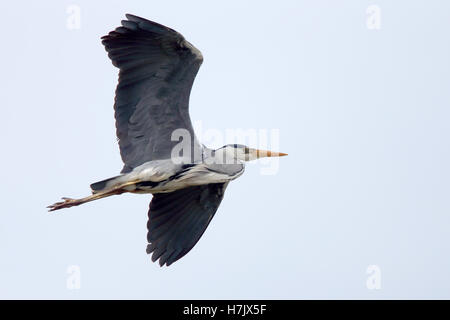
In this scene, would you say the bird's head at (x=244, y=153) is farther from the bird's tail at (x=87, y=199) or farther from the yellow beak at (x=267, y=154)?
the bird's tail at (x=87, y=199)

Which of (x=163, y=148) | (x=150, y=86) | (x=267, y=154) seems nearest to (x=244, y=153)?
(x=267, y=154)

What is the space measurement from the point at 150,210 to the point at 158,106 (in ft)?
3.99

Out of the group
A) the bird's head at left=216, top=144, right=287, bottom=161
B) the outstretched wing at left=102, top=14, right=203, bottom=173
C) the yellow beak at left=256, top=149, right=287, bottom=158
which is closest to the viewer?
the outstretched wing at left=102, top=14, right=203, bottom=173

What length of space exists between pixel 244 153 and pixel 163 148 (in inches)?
35.5

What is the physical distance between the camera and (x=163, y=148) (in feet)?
38.1

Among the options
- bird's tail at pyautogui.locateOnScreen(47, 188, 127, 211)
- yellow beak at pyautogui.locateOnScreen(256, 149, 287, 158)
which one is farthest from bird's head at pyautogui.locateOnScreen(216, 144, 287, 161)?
bird's tail at pyautogui.locateOnScreen(47, 188, 127, 211)

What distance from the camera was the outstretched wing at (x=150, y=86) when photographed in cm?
1119

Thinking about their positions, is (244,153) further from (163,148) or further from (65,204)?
(65,204)

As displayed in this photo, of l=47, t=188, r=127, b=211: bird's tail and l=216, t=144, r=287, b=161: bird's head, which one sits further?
l=216, t=144, r=287, b=161: bird's head

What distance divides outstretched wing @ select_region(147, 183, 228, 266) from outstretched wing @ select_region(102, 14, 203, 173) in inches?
24.1

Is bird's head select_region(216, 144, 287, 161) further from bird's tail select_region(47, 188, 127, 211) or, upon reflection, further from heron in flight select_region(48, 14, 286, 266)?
bird's tail select_region(47, 188, 127, 211)

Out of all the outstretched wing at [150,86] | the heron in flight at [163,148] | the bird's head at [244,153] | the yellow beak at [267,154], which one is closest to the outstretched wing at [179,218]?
the heron in flight at [163,148]

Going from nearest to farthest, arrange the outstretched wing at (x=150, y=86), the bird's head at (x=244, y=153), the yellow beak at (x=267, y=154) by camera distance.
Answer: the outstretched wing at (x=150, y=86) < the bird's head at (x=244, y=153) < the yellow beak at (x=267, y=154)

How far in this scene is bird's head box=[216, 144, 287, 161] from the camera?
39.1 feet
